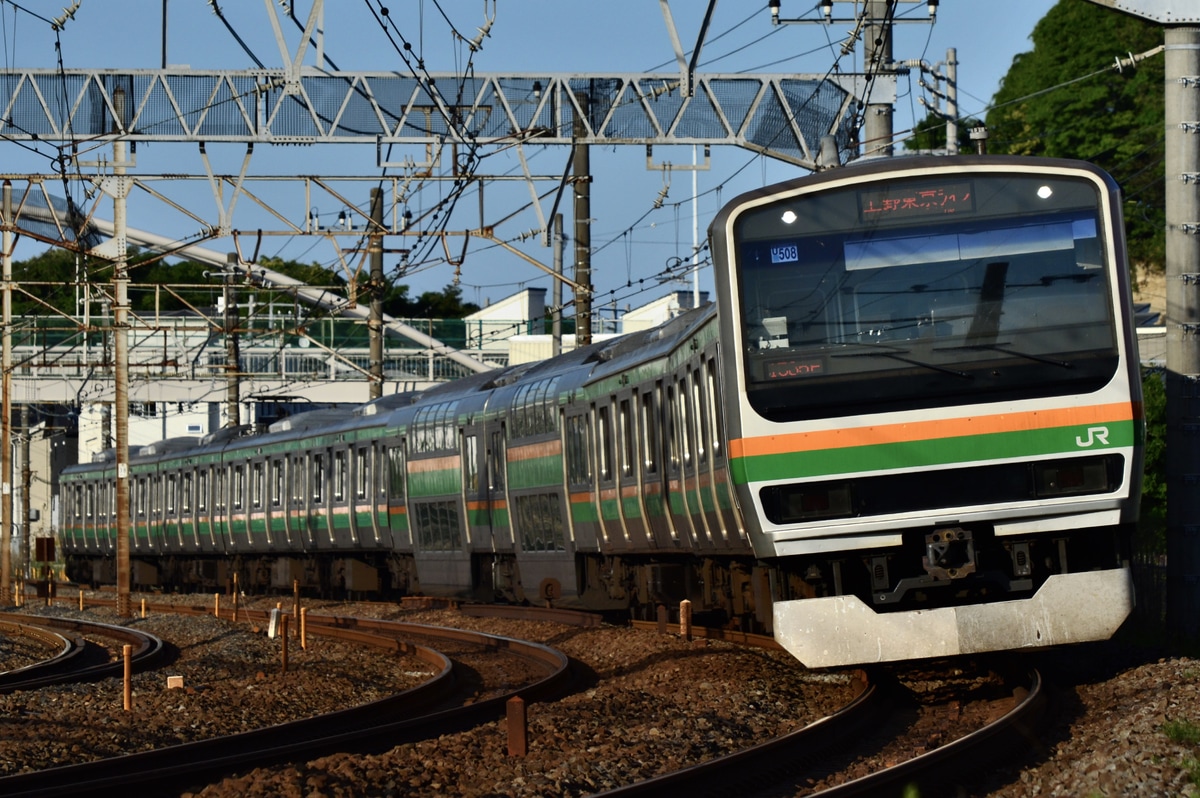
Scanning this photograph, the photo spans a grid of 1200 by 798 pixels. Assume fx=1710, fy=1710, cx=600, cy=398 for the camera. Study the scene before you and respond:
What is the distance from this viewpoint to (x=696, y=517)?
515 inches

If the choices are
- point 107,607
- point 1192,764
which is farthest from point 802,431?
point 107,607

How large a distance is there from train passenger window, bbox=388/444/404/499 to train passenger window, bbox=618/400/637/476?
8596mm

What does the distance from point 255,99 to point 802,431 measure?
10563mm

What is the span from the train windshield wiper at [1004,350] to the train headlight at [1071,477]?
0.56 meters

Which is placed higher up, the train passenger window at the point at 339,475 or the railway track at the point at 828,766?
the train passenger window at the point at 339,475

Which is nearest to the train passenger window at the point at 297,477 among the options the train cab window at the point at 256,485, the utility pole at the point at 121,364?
the train cab window at the point at 256,485

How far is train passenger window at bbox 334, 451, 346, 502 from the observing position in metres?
26.1

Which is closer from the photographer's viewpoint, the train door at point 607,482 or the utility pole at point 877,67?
the utility pole at point 877,67

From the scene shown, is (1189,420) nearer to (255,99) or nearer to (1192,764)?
(1192,764)

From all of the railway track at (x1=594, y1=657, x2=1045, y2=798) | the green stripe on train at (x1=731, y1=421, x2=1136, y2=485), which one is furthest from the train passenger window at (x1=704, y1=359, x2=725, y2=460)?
the railway track at (x1=594, y1=657, x2=1045, y2=798)

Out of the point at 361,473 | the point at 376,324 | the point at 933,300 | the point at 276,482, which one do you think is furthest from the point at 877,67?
the point at 276,482

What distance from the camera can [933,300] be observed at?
9.77 meters

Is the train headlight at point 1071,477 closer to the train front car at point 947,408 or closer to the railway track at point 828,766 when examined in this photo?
the train front car at point 947,408

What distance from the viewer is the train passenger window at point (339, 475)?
2614cm
